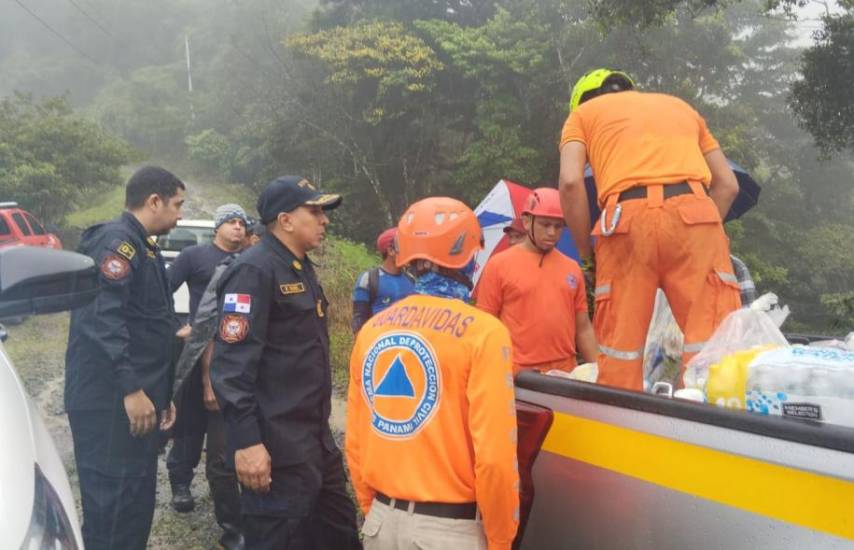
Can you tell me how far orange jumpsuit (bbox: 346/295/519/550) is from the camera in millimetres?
1956

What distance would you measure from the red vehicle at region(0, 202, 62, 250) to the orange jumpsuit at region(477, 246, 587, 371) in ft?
42.5

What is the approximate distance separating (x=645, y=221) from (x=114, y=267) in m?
2.22

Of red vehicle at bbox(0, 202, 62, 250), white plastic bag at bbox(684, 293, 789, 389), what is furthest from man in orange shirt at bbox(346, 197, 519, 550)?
red vehicle at bbox(0, 202, 62, 250)

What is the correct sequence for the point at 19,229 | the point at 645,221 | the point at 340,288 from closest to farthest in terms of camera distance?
the point at 645,221, the point at 340,288, the point at 19,229

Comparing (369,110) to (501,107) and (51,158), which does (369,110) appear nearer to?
(501,107)

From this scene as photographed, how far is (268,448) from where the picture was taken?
2.76 metres

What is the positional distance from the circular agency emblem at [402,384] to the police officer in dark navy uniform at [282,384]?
710 mm

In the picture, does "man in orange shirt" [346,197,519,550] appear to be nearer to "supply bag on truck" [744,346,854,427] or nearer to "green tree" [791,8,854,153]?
"supply bag on truck" [744,346,854,427]

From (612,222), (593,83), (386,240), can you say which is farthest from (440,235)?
(386,240)

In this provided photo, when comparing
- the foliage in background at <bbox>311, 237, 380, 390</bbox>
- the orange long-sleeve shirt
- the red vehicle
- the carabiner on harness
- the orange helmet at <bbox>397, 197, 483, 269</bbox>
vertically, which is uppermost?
the orange long-sleeve shirt

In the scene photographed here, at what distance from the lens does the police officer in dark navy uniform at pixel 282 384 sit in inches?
107

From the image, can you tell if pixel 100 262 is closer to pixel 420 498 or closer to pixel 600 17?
pixel 420 498

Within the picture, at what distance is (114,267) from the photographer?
325cm

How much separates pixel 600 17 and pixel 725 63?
1657cm
